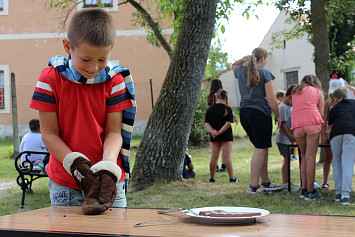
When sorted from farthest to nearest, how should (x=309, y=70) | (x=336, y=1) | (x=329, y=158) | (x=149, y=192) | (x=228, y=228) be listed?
(x=309, y=70) < (x=336, y=1) < (x=329, y=158) < (x=149, y=192) < (x=228, y=228)

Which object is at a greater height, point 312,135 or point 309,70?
point 309,70

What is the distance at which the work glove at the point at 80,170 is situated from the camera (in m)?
1.78

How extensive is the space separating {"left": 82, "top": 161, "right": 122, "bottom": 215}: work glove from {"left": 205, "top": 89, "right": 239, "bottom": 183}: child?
20.1 ft

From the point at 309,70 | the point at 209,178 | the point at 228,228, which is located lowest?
the point at 209,178

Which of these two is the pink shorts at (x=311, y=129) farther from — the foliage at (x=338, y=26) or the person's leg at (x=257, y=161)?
the foliage at (x=338, y=26)

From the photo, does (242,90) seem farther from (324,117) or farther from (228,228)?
(228,228)

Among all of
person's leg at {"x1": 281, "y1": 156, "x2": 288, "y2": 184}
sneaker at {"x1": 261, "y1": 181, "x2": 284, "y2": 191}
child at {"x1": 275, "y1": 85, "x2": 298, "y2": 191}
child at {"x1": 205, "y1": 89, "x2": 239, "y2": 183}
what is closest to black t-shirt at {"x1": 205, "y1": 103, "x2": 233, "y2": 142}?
child at {"x1": 205, "y1": 89, "x2": 239, "y2": 183}

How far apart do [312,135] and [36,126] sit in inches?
166

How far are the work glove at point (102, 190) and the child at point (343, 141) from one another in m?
4.70

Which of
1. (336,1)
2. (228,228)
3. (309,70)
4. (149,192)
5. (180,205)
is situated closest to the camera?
(228,228)

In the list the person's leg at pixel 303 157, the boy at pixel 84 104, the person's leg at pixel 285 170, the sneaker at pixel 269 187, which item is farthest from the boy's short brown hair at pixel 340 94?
the boy at pixel 84 104

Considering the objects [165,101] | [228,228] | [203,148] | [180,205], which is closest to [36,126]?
[165,101]

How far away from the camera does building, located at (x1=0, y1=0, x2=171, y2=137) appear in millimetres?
17609

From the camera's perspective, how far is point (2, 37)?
1833 centimetres
